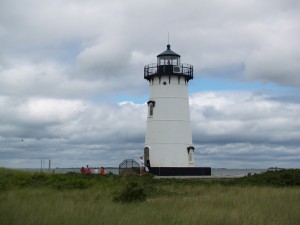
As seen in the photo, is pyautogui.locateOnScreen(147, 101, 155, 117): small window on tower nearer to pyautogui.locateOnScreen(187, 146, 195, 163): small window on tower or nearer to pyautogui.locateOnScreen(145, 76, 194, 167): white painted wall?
pyautogui.locateOnScreen(145, 76, 194, 167): white painted wall

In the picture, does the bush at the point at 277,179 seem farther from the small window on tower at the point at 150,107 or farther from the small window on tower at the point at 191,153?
the small window on tower at the point at 150,107

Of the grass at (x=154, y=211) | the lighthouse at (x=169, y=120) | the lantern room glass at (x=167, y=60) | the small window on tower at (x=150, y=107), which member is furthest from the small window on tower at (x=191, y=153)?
the grass at (x=154, y=211)

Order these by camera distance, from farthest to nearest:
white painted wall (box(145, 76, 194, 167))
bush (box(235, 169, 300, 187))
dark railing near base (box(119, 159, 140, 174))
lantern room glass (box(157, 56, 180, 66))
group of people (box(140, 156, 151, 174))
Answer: lantern room glass (box(157, 56, 180, 66))
dark railing near base (box(119, 159, 140, 174))
white painted wall (box(145, 76, 194, 167))
group of people (box(140, 156, 151, 174))
bush (box(235, 169, 300, 187))

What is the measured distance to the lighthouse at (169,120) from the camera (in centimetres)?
3469

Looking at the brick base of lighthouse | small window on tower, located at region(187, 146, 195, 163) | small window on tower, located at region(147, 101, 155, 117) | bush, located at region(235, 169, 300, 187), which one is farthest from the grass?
small window on tower, located at region(147, 101, 155, 117)

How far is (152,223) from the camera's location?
420 inches

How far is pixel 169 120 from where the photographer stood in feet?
116

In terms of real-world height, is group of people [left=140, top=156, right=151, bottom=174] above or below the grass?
above

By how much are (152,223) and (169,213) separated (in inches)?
64.7

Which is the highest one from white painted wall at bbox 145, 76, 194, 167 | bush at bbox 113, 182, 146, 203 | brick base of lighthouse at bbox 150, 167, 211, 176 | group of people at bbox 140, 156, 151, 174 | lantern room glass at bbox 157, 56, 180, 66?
lantern room glass at bbox 157, 56, 180, 66

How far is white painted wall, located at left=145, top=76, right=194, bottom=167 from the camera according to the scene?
1369 inches

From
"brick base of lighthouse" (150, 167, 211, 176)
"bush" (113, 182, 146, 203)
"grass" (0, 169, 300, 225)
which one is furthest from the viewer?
"brick base of lighthouse" (150, 167, 211, 176)

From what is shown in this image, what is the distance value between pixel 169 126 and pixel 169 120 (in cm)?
45

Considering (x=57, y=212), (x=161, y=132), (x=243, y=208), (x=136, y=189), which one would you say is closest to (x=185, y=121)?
(x=161, y=132)
